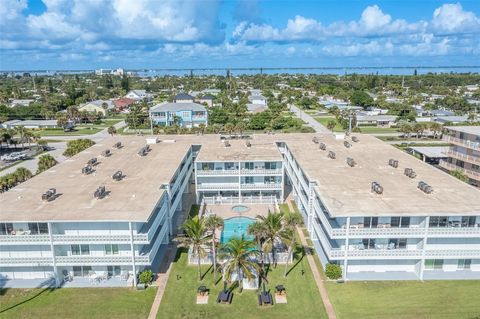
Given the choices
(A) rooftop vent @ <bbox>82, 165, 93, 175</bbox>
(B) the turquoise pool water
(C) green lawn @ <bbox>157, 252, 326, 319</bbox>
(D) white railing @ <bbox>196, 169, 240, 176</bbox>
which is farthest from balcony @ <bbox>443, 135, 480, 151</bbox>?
(A) rooftop vent @ <bbox>82, 165, 93, 175</bbox>

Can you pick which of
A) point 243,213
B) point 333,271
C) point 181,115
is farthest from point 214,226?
point 181,115

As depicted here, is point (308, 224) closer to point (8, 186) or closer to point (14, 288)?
point (14, 288)

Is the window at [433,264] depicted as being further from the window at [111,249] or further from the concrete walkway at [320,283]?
the window at [111,249]

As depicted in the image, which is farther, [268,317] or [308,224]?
[308,224]

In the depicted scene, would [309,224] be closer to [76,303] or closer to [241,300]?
[241,300]

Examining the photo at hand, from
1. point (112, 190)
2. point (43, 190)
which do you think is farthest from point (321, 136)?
point (43, 190)
